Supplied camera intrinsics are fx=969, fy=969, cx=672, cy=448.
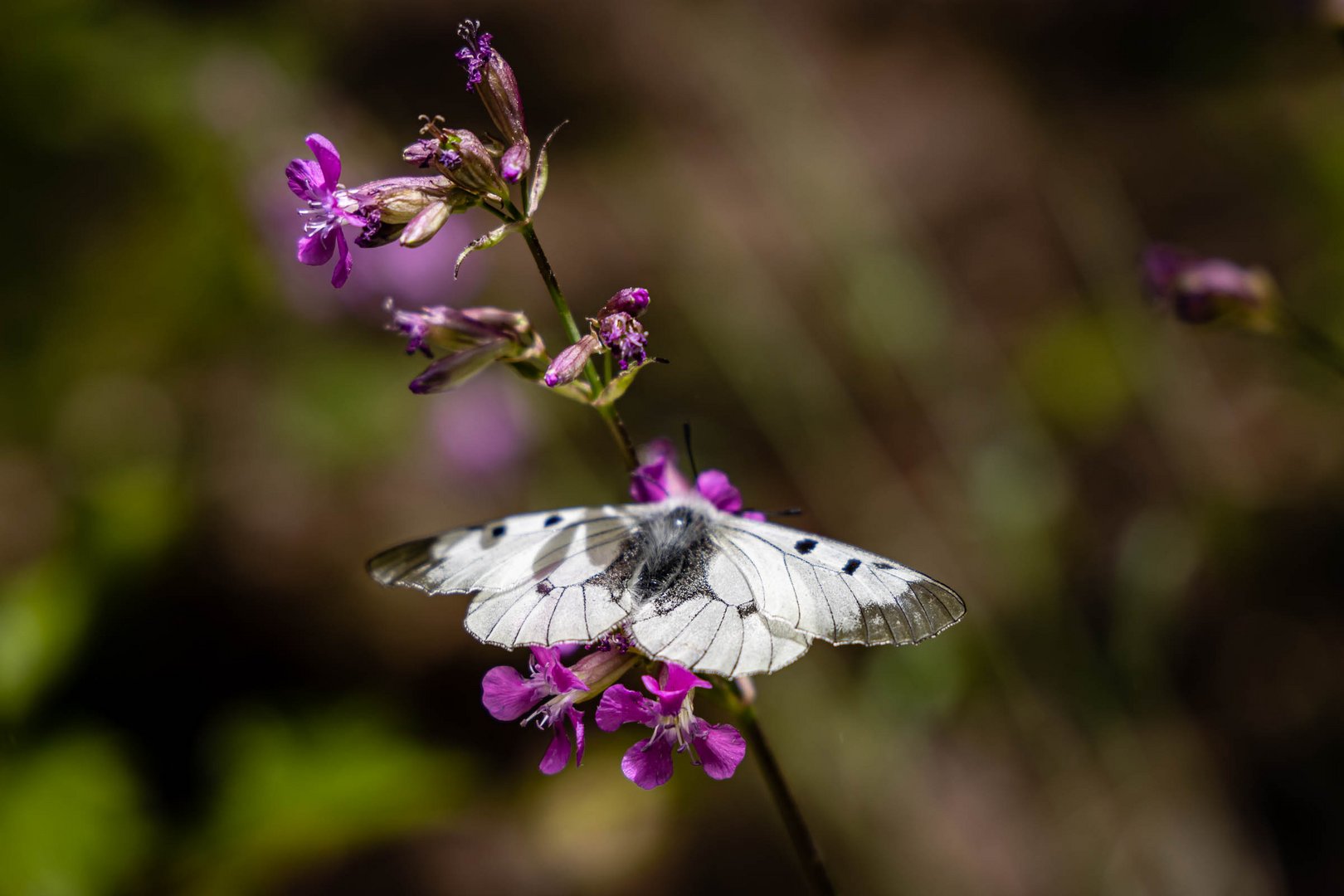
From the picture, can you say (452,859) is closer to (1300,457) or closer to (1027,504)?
(1027,504)

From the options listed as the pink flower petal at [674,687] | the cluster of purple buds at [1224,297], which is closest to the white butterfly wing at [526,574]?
the pink flower petal at [674,687]

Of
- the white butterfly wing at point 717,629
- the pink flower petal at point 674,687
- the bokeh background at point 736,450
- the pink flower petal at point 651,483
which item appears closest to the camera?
the white butterfly wing at point 717,629

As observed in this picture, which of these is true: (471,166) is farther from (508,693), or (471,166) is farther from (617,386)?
(508,693)

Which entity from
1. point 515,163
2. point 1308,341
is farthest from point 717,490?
point 1308,341

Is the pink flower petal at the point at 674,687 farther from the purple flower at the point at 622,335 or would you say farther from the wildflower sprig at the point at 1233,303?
the wildflower sprig at the point at 1233,303

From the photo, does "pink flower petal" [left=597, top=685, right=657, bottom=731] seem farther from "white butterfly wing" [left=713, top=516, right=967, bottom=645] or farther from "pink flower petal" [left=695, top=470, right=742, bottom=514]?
"pink flower petal" [left=695, top=470, right=742, bottom=514]

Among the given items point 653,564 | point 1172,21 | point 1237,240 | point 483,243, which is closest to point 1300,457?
point 1237,240
